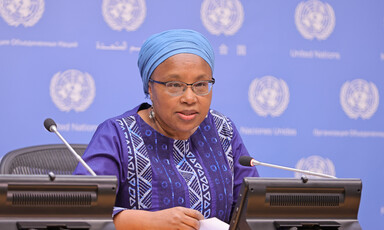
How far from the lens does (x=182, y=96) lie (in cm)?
192

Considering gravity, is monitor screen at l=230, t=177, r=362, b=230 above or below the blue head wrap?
below

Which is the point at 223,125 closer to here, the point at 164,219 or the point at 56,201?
the point at 164,219

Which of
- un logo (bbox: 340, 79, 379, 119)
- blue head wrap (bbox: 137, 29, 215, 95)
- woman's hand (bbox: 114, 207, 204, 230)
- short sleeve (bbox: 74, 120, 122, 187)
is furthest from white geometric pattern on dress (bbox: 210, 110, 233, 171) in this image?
un logo (bbox: 340, 79, 379, 119)

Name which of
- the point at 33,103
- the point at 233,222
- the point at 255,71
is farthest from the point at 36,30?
the point at 233,222

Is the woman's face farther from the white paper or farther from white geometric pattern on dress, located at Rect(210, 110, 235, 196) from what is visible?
the white paper

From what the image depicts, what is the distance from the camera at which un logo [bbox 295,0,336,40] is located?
3.59 metres

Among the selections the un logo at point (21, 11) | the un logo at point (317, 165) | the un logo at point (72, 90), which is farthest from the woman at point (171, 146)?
the un logo at point (317, 165)

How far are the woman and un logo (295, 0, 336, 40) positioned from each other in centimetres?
172

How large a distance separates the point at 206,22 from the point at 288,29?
1.80 feet

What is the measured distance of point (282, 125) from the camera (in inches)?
141

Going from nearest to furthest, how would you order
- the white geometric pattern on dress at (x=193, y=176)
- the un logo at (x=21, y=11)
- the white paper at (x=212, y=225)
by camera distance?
the white paper at (x=212, y=225)
the white geometric pattern on dress at (x=193, y=176)
the un logo at (x=21, y=11)

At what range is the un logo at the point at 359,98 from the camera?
12.1 ft

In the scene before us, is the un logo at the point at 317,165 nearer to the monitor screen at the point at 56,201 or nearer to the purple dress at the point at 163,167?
the purple dress at the point at 163,167

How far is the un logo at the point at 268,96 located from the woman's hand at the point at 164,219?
2.01 m
